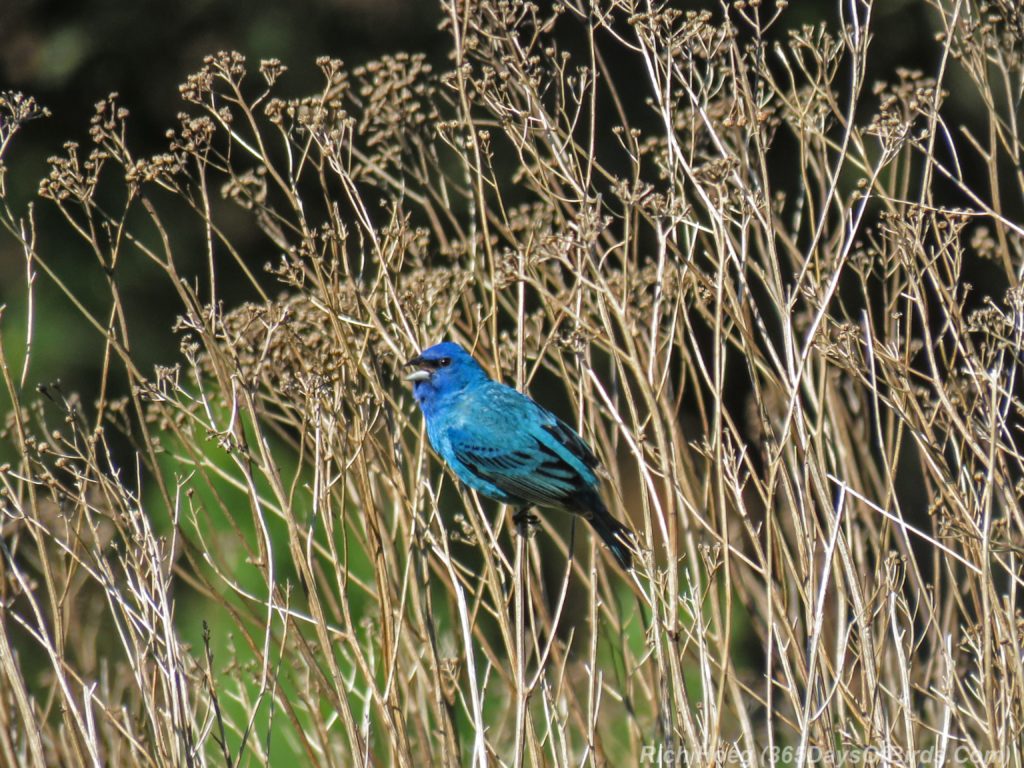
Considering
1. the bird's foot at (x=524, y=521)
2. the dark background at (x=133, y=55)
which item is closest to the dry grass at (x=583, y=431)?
the bird's foot at (x=524, y=521)

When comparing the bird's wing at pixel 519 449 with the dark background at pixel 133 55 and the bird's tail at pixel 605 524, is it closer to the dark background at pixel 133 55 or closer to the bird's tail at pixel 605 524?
the bird's tail at pixel 605 524

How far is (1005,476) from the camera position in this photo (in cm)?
279

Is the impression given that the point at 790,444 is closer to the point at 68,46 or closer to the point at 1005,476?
the point at 1005,476

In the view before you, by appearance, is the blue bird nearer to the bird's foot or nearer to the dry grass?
the bird's foot

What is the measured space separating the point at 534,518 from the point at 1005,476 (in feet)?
5.24

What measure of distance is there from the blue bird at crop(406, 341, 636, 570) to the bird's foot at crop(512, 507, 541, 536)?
6 cm

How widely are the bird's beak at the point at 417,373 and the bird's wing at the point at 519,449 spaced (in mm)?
317

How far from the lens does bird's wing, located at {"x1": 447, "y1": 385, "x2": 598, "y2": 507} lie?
3.99m

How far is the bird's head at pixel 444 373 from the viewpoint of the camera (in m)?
3.77

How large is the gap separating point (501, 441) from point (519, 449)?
70mm

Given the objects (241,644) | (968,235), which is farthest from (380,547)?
(968,235)

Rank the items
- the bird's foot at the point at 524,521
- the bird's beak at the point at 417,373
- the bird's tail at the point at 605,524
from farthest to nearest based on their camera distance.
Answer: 1. the bird's tail at the point at 605,524
2. the bird's beak at the point at 417,373
3. the bird's foot at the point at 524,521

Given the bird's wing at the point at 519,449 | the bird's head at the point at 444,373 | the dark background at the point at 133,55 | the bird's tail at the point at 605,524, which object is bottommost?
the bird's tail at the point at 605,524

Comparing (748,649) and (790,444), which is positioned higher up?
(790,444)
